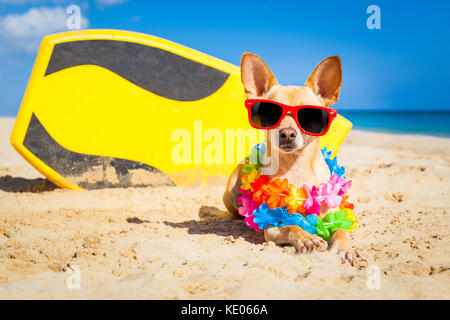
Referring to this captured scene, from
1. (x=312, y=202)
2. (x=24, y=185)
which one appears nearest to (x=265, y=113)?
(x=312, y=202)

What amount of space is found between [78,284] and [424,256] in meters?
1.66

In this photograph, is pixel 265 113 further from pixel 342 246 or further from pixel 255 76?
pixel 342 246

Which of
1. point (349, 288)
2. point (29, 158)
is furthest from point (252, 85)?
point (29, 158)

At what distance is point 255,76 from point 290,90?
246 mm

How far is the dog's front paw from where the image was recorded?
6.18ft

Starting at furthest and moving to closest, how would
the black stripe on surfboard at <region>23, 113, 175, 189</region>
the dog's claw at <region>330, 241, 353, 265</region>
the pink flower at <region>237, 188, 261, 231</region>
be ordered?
the black stripe on surfboard at <region>23, 113, 175, 189</region>
the pink flower at <region>237, 188, 261, 231</region>
the dog's claw at <region>330, 241, 353, 265</region>

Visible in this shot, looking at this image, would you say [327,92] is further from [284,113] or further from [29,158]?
[29,158]

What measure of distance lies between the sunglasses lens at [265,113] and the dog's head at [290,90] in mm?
51

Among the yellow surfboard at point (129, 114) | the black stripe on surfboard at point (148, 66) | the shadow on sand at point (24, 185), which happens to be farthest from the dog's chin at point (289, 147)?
the shadow on sand at point (24, 185)

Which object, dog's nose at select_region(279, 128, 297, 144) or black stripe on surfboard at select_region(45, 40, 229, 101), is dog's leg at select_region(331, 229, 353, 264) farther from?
black stripe on surfboard at select_region(45, 40, 229, 101)

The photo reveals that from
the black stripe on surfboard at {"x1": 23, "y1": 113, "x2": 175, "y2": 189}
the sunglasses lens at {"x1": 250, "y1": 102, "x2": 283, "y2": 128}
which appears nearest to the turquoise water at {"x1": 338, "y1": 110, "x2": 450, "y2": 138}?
the black stripe on surfboard at {"x1": 23, "y1": 113, "x2": 175, "y2": 189}

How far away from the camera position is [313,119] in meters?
2.11

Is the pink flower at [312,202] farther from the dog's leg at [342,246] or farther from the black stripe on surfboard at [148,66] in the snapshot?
the black stripe on surfboard at [148,66]

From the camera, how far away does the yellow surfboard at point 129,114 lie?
11.0 feet
